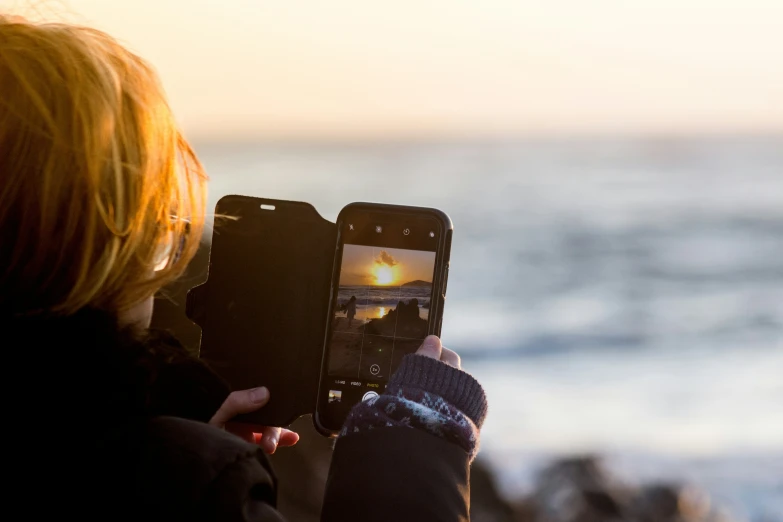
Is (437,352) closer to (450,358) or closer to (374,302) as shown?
(450,358)

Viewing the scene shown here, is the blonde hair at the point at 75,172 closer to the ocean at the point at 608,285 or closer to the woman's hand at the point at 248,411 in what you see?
the woman's hand at the point at 248,411

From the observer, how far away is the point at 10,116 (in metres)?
1.16

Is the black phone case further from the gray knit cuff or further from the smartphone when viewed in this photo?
the gray knit cuff

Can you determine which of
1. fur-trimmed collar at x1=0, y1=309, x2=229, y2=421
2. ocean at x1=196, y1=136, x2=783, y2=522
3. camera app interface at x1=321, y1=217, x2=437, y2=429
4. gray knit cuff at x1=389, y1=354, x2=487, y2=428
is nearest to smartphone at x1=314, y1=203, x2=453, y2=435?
camera app interface at x1=321, y1=217, x2=437, y2=429

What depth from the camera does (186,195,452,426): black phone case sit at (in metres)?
1.88

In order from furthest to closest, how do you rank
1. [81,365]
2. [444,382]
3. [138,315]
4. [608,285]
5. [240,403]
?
[608,285], [240,403], [444,382], [138,315], [81,365]

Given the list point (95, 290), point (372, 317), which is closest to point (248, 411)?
point (372, 317)

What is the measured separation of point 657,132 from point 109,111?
68.6 ft

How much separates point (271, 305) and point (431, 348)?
399mm

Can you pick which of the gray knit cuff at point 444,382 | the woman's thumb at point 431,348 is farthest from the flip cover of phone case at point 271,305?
the gray knit cuff at point 444,382

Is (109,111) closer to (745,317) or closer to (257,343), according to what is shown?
(257,343)

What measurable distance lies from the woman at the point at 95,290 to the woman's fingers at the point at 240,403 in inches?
20.1

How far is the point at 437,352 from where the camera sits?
1675 millimetres

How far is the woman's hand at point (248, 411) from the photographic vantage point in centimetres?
184
